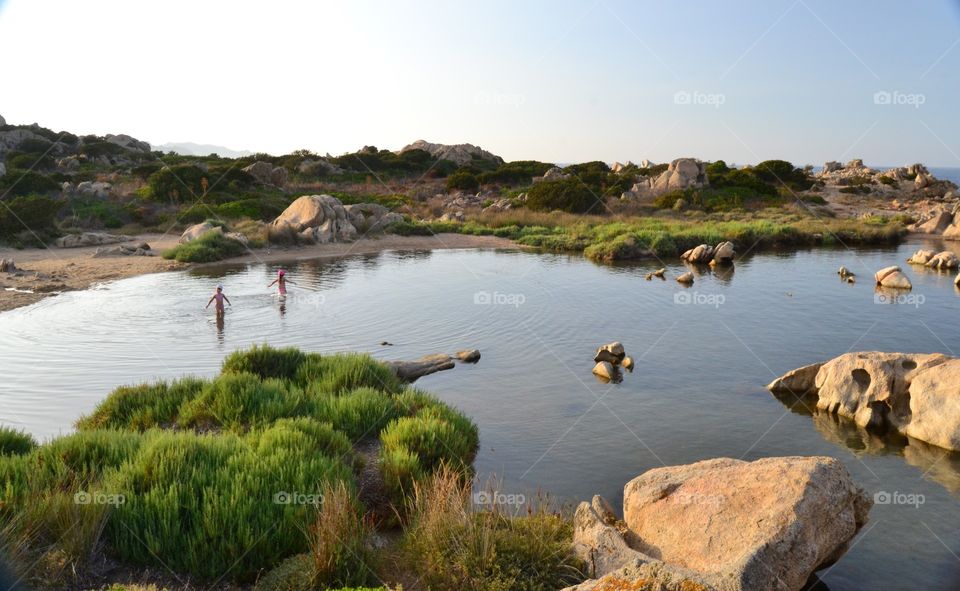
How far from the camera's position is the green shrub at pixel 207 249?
32.0m

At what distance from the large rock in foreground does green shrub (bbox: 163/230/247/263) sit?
2854cm

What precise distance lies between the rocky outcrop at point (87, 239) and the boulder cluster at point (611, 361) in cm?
2955

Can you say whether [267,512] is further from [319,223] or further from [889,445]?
[319,223]

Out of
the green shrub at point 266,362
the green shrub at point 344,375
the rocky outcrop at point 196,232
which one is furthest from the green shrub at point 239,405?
the rocky outcrop at point 196,232

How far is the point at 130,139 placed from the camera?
9538 centimetres

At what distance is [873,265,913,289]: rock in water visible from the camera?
86.0 ft

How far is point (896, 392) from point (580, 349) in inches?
295

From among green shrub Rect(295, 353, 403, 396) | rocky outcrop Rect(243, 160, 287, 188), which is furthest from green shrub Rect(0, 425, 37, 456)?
rocky outcrop Rect(243, 160, 287, 188)

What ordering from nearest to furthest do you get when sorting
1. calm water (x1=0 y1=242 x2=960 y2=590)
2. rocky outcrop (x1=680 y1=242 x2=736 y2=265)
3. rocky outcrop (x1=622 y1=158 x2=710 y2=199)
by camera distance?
calm water (x1=0 y1=242 x2=960 y2=590) < rocky outcrop (x1=680 y1=242 x2=736 y2=265) < rocky outcrop (x1=622 y1=158 x2=710 y2=199)

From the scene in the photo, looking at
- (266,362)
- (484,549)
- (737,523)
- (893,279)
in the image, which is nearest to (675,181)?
(893,279)

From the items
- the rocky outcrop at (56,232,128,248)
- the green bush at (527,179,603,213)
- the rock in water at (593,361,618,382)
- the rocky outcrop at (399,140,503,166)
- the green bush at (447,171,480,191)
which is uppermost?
the rocky outcrop at (399,140,503,166)

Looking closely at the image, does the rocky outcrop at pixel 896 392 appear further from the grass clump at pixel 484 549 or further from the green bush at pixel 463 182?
the green bush at pixel 463 182

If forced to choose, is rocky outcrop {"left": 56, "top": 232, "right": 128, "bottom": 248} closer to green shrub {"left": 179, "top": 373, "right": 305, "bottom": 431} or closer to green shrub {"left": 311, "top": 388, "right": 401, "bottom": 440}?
green shrub {"left": 179, "top": 373, "right": 305, "bottom": 431}

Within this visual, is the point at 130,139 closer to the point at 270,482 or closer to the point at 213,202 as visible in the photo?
the point at 213,202
